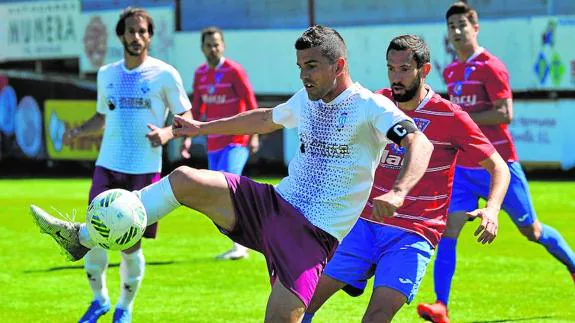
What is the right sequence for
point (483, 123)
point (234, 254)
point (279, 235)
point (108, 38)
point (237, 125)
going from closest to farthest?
point (279, 235)
point (237, 125)
point (483, 123)
point (234, 254)
point (108, 38)

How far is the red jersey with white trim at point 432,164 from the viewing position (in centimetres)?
707

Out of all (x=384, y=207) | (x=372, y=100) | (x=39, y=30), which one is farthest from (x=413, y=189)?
(x=39, y=30)

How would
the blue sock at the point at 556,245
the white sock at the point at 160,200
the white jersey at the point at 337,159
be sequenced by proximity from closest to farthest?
the white sock at the point at 160,200
the white jersey at the point at 337,159
the blue sock at the point at 556,245

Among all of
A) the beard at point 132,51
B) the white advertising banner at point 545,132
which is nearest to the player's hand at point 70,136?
the beard at point 132,51

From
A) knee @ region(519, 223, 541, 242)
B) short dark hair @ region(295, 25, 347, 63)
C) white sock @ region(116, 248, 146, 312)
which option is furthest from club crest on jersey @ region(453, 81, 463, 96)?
short dark hair @ region(295, 25, 347, 63)

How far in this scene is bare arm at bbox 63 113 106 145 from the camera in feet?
31.0

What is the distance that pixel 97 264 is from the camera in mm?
9000

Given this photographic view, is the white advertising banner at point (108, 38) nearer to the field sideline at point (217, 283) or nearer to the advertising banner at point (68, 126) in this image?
the advertising banner at point (68, 126)

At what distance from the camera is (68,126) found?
2684 cm

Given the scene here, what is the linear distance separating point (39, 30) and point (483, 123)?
22.7 m

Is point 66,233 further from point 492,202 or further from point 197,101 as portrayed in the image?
point 197,101

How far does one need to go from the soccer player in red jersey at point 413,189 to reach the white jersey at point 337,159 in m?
0.50

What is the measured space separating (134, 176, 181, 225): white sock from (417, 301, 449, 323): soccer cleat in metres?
3.24

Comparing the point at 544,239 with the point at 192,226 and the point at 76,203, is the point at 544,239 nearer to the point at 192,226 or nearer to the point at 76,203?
the point at 192,226
